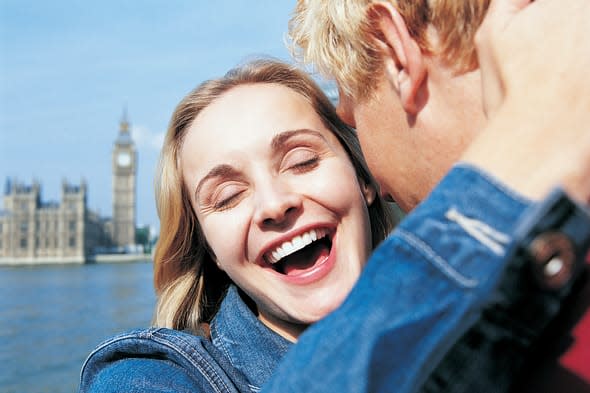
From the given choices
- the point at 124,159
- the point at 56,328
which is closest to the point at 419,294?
the point at 56,328

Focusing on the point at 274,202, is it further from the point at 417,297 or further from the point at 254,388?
the point at 417,297

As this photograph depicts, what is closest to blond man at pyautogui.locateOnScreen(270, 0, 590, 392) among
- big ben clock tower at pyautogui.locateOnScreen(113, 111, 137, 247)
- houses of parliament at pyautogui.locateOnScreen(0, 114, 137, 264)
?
houses of parliament at pyautogui.locateOnScreen(0, 114, 137, 264)

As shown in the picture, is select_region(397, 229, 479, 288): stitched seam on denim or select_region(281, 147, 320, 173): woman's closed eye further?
select_region(281, 147, 320, 173): woman's closed eye

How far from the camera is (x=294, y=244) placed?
3.45ft

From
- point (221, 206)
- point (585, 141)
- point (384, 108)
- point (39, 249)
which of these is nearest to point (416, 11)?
point (384, 108)

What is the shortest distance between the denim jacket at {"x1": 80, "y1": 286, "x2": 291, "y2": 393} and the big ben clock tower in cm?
4978

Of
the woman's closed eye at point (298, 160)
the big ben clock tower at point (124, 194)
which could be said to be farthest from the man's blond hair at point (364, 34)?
the big ben clock tower at point (124, 194)

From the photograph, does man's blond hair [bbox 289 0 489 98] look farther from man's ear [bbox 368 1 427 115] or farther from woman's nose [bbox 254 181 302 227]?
woman's nose [bbox 254 181 302 227]

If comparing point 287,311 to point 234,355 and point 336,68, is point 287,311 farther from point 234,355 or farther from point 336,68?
point 336,68

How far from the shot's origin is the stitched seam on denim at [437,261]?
0.37 m

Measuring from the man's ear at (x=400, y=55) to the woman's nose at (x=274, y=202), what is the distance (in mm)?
423

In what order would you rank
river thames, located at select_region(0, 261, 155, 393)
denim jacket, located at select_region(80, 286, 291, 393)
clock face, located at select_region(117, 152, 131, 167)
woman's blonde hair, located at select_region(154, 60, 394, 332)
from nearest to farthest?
denim jacket, located at select_region(80, 286, 291, 393)
woman's blonde hair, located at select_region(154, 60, 394, 332)
river thames, located at select_region(0, 261, 155, 393)
clock face, located at select_region(117, 152, 131, 167)

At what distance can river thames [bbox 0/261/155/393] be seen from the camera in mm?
8219

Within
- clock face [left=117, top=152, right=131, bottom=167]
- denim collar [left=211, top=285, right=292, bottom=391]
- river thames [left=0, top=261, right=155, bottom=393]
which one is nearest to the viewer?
denim collar [left=211, top=285, right=292, bottom=391]
